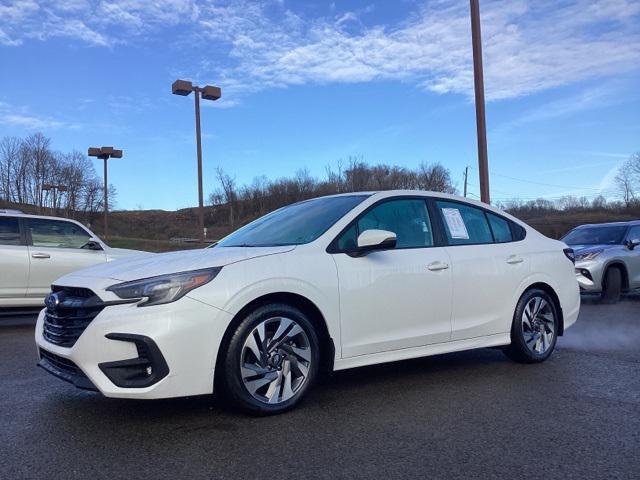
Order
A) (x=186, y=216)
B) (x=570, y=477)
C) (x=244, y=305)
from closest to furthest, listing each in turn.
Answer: (x=570, y=477)
(x=244, y=305)
(x=186, y=216)

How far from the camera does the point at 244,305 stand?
3.68 meters

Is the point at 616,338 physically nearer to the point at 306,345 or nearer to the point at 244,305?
the point at 306,345

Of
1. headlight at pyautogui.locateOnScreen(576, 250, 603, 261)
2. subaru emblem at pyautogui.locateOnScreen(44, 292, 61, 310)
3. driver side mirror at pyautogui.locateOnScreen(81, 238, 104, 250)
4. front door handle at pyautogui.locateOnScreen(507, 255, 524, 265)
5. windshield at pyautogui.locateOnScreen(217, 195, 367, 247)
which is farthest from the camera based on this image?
headlight at pyautogui.locateOnScreen(576, 250, 603, 261)

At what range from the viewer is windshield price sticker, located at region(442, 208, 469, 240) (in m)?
5.06

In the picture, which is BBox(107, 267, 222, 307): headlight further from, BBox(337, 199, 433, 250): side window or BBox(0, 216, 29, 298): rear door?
BBox(0, 216, 29, 298): rear door

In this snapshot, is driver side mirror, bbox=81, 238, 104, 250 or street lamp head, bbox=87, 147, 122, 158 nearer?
driver side mirror, bbox=81, 238, 104, 250

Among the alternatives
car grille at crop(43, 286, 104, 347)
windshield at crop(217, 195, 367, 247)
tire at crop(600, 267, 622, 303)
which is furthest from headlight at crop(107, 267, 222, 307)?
tire at crop(600, 267, 622, 303)

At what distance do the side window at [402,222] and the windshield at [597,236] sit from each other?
759 centimetres

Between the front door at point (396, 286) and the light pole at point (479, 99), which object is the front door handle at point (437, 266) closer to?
the front door at point (396, 286)

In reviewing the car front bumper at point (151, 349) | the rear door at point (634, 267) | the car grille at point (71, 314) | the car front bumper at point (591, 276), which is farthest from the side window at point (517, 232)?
the rear door at point (634, 267)

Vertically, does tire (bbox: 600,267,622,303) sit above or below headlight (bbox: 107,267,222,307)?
below

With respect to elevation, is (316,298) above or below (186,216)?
below

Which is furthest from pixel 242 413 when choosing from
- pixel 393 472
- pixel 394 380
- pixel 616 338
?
pixel 616 338

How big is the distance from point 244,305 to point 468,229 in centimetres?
245
